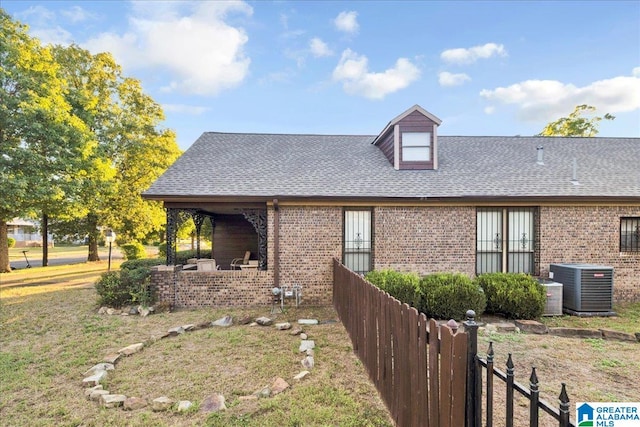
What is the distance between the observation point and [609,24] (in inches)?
435

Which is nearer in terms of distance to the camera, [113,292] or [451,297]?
[451,297]

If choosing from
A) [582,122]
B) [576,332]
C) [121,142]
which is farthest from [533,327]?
[582,122]

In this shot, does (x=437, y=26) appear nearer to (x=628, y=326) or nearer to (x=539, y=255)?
(x=539, y=255)

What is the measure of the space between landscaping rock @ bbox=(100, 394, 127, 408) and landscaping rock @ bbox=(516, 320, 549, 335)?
7.33 m

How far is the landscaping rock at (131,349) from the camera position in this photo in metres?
5.32

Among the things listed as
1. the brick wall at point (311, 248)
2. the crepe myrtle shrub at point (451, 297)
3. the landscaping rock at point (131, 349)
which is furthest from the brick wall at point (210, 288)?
the crepe myrtle shrub at point (451, 297)

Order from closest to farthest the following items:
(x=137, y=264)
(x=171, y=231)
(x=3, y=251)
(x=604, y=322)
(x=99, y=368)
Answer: (x=99, y=368), (x=604, y=322), (x=171, y=231), (x=137, y=264), (x=3, y=251)

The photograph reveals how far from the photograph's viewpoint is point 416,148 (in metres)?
10.3

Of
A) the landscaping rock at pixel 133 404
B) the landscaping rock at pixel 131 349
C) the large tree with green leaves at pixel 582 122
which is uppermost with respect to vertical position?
the large tree with green leaves at pixel 582 122

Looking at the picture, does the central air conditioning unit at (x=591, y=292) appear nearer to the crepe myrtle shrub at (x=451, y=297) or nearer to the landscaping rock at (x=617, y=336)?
the landscaping rock at (x=617, y=336)

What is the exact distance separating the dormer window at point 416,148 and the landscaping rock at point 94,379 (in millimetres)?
9229

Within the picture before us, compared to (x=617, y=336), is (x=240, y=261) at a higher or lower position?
higher

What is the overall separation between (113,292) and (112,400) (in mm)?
5338

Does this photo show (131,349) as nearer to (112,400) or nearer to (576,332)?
(112,400)
